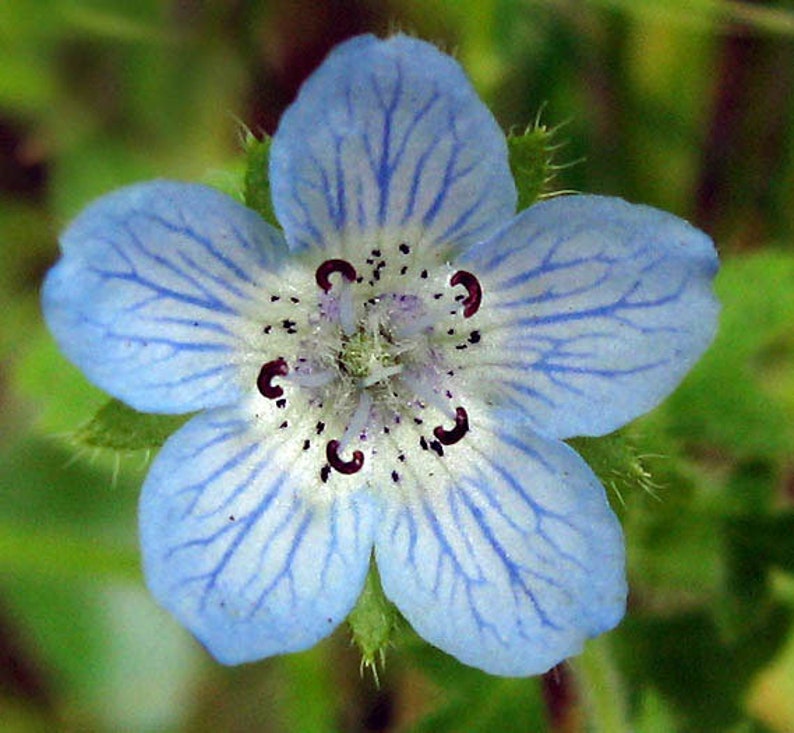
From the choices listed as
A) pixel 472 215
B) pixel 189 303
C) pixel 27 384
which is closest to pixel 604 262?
pixel 472 215

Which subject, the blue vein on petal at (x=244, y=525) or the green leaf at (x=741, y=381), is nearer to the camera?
the blue vein on petal at (x=244, y=525)

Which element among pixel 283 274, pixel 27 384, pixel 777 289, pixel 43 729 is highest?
pixel 283 274

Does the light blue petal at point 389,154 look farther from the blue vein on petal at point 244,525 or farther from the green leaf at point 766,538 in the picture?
the green leaf at point 766,538

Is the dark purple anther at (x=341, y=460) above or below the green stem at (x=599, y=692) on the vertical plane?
above

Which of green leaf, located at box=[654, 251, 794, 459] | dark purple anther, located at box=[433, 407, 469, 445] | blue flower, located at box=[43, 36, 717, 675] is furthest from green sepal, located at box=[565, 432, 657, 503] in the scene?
green leaf, located at box=[654, 251, 794, 459]

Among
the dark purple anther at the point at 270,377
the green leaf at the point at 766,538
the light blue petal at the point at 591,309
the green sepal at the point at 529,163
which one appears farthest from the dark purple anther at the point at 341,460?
the green leaf at the point at 766,538

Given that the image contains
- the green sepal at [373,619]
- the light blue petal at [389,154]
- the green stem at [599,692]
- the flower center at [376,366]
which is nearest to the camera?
the light blue petal at [389,154]

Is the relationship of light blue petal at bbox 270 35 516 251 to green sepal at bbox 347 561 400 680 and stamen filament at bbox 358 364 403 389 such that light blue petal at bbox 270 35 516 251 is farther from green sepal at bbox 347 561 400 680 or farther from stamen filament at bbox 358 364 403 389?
green sepal at bbox 347 561 400 680

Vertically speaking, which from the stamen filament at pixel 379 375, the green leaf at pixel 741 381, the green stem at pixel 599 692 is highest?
the stamen filament at pixel 379 375

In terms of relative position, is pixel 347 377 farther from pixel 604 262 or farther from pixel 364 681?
pixel 364 681
